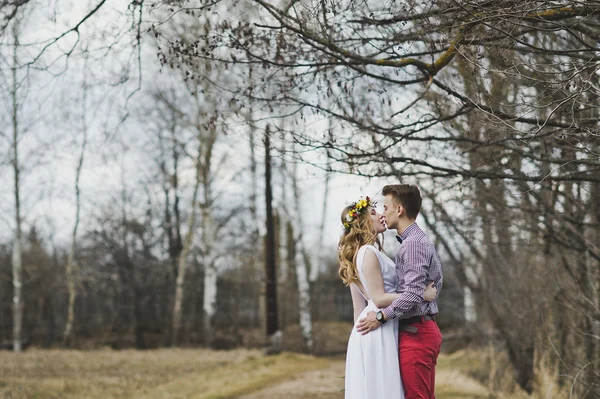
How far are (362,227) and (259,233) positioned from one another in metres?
17.3

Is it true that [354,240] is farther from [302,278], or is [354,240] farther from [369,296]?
[302,278]

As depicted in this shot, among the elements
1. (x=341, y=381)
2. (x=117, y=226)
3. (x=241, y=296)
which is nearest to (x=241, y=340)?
(x=241, y=296)

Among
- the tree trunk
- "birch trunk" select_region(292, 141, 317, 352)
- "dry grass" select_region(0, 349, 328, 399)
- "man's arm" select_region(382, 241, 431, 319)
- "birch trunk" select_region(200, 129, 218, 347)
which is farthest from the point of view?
"birch trunk" select_region(200, 129, 218, 347)

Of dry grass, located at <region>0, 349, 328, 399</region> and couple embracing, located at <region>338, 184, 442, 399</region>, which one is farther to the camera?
dry grass, located at <region>0, 349, 328, 399</region>

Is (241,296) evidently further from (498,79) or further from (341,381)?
(498,79)

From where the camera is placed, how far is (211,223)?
72.9 feet

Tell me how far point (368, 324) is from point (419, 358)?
360mm

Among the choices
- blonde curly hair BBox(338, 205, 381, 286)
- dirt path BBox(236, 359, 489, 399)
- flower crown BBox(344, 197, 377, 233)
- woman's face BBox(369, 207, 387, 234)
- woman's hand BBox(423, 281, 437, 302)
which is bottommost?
dirt path BBox(236, 359, 489, 399)

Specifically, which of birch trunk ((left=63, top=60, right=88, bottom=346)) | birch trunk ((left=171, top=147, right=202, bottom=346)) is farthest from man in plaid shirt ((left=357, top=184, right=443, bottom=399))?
birch trunk ((left=63, top=60, right=88, bottom=346))

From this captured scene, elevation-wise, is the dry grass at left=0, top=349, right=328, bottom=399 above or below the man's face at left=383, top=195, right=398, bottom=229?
below

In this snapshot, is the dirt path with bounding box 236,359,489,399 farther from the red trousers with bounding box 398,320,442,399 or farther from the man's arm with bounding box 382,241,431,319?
the man's arm with bounding box 382,241,431,319

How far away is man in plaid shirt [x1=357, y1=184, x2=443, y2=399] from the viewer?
402cm

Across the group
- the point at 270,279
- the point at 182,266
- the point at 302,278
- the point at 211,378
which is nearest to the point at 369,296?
the point at 211,378

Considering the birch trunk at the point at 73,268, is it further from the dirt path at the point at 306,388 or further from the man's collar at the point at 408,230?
the man's collar at the point at 408,230
